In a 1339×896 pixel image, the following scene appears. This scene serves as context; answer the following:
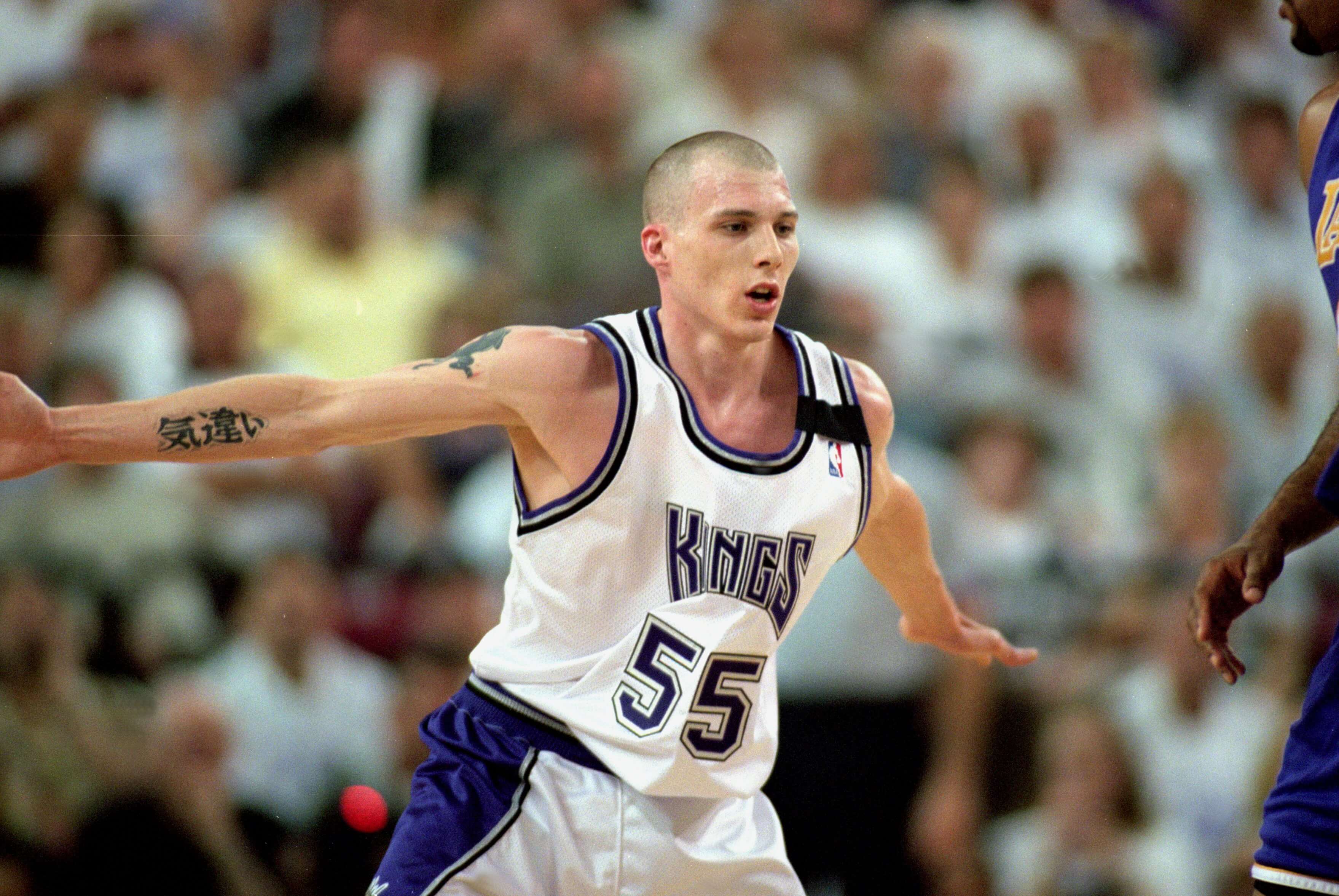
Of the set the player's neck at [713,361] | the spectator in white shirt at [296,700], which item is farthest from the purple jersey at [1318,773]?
the spectator in white shirt at [296,700]

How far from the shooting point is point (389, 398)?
2873 mm

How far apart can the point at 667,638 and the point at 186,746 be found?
8.88 feet

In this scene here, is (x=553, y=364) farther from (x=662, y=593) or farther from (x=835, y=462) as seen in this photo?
(x=835, y=462)

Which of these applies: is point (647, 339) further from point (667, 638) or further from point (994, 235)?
point (994, 235)

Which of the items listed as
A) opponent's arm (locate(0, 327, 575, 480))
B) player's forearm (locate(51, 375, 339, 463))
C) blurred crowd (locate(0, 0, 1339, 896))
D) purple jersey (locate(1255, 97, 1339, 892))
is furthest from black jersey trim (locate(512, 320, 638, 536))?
blurred crowd (locate(0, 0, 1339, 896))

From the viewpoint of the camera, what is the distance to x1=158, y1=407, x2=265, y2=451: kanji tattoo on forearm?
270 cm

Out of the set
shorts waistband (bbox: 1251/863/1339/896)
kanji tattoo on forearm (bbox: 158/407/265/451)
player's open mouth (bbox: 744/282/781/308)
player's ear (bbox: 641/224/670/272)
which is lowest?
shorts waistband (bbox: 1251/863/1339/896)

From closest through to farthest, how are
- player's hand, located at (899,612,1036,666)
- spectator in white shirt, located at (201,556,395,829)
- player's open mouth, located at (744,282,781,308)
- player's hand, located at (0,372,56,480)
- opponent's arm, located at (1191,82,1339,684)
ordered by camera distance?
player's hand, located at (0,372,56,480) → opponent's arm, located at (1191,82,1339,684) → player's open mouth, located at (744,282,781,308) → player's hand, located at (899,612,1036,666) → spectator in white shirt, located at (201,556,395,829)

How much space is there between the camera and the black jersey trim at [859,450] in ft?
10.6

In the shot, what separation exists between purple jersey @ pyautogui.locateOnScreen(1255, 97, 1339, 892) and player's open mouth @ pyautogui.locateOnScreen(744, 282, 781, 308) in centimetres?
114

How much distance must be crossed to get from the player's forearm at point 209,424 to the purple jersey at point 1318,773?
2.02 meters

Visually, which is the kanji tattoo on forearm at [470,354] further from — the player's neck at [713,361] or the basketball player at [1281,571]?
the basketball player at [1281,571]

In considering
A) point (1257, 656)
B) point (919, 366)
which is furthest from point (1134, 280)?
point (1257, 656)

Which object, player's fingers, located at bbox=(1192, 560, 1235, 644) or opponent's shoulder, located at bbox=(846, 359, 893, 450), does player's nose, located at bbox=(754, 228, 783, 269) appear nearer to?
opponent's shoulder, located at bbox=(846, 359, 893, 450)
